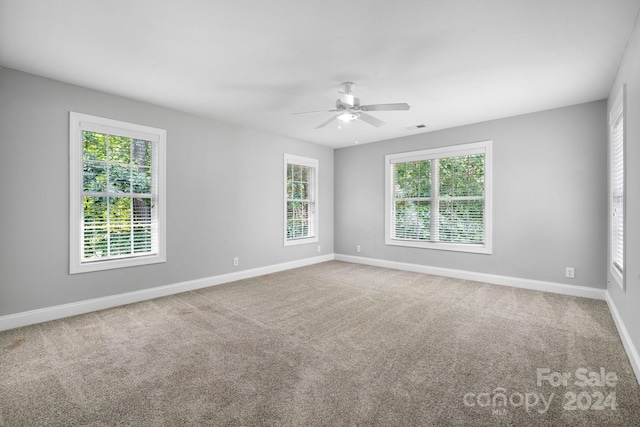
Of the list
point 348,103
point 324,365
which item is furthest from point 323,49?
point 324,365

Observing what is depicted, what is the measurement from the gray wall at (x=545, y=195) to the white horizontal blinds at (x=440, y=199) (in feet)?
0.90

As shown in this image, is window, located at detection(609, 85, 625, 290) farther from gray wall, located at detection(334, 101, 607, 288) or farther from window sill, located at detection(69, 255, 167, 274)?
window sill, located at detection(69, 255, 167, 274)

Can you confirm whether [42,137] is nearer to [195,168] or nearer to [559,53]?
[195,168]

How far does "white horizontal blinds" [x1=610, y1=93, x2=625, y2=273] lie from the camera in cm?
296

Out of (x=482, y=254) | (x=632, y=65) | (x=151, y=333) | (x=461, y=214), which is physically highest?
(x=632, y=65)

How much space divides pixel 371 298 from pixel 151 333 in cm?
264

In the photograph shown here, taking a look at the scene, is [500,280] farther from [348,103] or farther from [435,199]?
[348,103]

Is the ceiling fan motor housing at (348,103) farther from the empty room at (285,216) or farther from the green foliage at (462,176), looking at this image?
the green foliage at (462,176)

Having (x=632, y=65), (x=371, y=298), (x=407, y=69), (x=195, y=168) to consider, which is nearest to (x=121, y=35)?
(x=195, y=168)

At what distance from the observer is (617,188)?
3.27m

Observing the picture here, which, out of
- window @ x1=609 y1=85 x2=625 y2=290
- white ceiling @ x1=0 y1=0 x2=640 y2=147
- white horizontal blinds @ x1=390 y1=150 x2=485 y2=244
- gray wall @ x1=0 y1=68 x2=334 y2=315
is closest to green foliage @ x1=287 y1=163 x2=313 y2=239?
gray wall @ x1=0 y1=68 x2=334 y2=315

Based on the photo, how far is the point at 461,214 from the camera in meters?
5.29

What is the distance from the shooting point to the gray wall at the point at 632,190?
90.4 inches

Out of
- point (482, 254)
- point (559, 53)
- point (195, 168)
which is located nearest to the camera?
point (559, 53)
